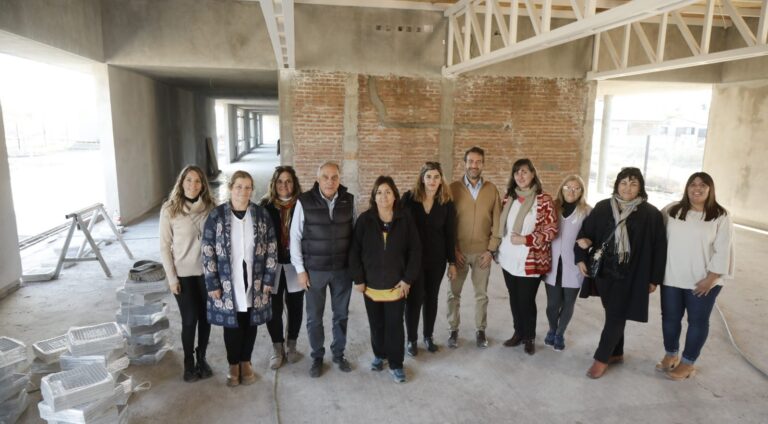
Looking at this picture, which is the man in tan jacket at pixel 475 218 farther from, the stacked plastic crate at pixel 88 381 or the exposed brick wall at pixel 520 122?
the exposed brick wall at pixel 520 122

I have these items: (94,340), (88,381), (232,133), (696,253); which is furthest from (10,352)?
(232,133)

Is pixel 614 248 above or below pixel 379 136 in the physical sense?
below

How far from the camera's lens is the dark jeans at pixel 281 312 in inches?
134

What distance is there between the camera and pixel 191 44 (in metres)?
7.23

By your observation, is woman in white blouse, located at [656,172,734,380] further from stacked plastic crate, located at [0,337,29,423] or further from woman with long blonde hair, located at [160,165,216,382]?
stacked plastic crate, located at [0,337,29,423]

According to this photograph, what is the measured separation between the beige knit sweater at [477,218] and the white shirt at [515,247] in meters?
0.07

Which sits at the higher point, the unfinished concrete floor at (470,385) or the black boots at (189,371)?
the black boots at (189,371)

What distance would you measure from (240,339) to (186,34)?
5770 millimetres

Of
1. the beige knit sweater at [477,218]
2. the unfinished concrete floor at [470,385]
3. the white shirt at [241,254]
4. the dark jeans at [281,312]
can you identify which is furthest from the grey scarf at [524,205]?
the white shirt at [241,254]

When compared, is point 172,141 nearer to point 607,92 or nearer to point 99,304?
point 99,304

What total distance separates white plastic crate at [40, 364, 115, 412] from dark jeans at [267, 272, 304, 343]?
1099 millimetres

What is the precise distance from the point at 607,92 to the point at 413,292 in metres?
11.2

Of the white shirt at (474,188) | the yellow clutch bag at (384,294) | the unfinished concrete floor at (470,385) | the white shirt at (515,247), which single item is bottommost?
the unfinished concrete floor at (470,385)

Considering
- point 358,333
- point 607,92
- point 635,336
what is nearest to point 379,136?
point 358,333
